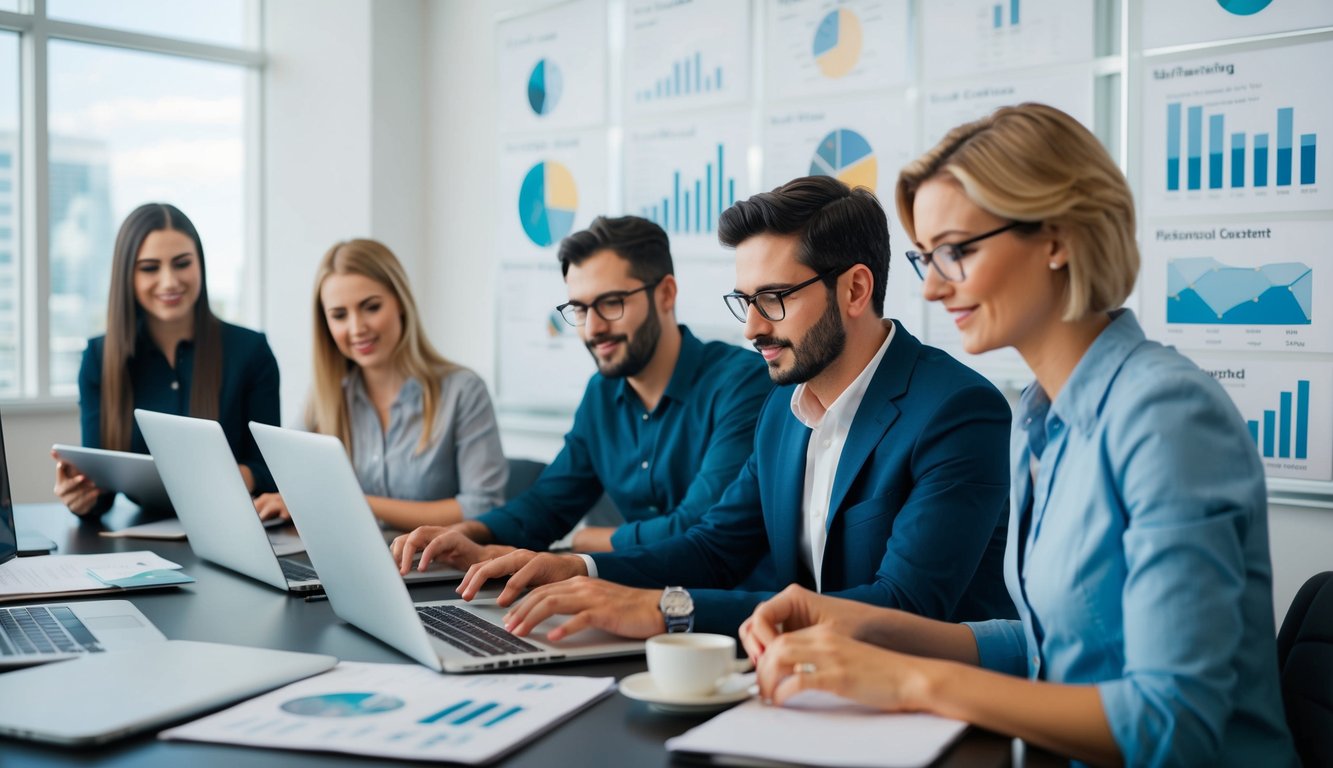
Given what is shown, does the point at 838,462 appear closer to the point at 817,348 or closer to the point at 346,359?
the point at 817,348

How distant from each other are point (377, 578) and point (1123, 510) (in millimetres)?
835

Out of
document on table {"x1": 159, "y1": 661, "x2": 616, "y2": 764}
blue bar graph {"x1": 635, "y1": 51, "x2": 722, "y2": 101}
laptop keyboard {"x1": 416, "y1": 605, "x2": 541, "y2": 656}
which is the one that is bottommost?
document on table {"x1": 159, "y1": 661, "x2": 616, "y2": 764}

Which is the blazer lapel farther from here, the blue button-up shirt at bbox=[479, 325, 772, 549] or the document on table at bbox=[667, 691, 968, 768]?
the document on table at bbox=[667, 691, 968, 768]

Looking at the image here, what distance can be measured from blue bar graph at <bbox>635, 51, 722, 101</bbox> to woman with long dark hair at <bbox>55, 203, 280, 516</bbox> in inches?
69.4

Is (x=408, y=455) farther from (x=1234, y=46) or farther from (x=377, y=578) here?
(x=1234, y=46)

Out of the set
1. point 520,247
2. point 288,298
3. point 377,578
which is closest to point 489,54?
point 520,247

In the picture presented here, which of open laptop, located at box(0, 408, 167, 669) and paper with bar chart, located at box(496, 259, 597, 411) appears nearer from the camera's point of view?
open laptop, located at box(0, 408, 167, 669)

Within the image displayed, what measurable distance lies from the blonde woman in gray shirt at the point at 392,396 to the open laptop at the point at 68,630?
1274mm

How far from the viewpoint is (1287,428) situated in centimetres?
282

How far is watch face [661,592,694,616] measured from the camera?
140cm

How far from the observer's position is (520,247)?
187 inches

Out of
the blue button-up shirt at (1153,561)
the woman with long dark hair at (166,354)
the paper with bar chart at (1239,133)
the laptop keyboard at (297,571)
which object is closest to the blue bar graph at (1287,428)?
the paper with bar chart at (1239,133)

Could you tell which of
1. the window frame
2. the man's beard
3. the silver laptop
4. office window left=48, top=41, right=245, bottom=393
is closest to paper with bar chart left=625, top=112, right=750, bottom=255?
office window left=48, top=41, right=245, bottom=393

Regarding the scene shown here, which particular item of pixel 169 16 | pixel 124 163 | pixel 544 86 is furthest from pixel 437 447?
pixel 169 16
